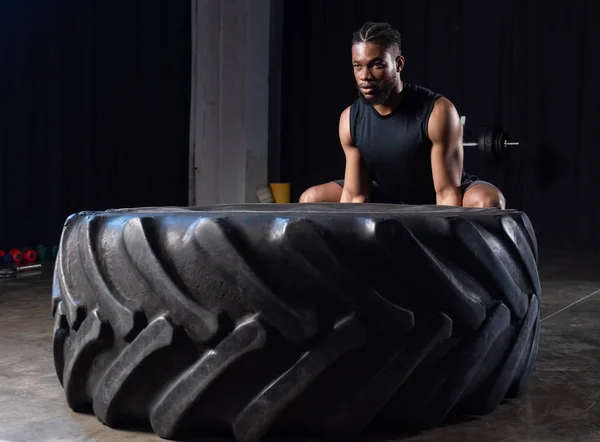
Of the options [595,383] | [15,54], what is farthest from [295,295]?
[15,54]

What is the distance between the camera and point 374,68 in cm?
207

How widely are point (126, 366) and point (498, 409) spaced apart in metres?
0.61

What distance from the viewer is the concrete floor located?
3.92ft

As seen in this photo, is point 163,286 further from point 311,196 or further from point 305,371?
point 311,196

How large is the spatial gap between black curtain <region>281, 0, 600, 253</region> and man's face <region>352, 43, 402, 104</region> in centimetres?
328

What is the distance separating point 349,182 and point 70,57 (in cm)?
274

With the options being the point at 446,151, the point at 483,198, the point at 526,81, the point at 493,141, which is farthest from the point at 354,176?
the point at 526,81

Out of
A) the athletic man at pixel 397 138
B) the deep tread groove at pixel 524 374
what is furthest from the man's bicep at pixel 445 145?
the deep tread groove at pixel 524 374

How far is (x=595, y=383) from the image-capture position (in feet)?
4.97

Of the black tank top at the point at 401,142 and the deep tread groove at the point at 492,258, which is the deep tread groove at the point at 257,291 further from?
the black tank top at the point at 401,142

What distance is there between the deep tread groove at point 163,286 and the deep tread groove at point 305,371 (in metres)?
0.11

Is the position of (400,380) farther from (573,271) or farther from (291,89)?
(291,89)

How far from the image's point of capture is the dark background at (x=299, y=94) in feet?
14.4

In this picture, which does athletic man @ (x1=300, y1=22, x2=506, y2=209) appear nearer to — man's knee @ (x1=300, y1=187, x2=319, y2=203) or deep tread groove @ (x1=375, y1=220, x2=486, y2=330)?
man's knee @ (x1=300, y1=187, x2=319, y2=203)
